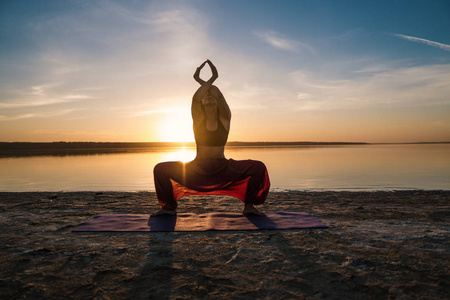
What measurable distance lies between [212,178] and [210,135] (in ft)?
2.69

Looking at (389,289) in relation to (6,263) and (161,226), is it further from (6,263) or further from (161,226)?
(6,263)

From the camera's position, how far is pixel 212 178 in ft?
17.6

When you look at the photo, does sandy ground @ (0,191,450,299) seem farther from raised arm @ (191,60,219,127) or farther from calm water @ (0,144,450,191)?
calm water @ (0,144,450,191)

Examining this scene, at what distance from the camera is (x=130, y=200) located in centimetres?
777

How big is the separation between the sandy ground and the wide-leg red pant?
47.7 inches

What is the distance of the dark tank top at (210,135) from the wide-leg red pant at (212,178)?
46cm

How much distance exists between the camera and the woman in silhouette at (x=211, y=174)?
5340 mm

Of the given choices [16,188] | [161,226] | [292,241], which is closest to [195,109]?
[161,226]

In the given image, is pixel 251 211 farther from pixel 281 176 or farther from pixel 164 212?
pixel 281 176

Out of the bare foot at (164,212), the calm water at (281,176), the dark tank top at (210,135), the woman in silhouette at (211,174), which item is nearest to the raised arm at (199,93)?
the woman in silhouette at (211,174)

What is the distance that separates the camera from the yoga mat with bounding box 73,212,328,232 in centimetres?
439

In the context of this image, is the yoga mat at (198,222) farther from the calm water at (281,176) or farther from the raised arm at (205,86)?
the calm water at (281,176)

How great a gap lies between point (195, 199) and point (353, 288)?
5665 millimetres

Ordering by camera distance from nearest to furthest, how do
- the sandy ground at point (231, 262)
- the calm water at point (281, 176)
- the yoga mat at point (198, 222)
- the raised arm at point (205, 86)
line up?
the sandy ground at point (231, 262), the yoga mat at point (198, 222), the raised arm at point (205, 86), the calm water at point (281, 176)
